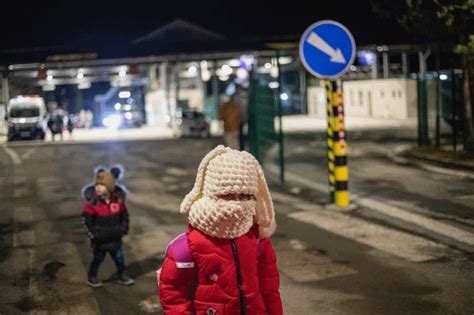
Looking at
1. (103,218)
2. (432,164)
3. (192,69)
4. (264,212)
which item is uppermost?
(192,69)

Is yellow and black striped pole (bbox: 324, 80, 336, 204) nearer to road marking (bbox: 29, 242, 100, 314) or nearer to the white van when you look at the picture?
road marking (bbox: 29, 242, 100, 314)

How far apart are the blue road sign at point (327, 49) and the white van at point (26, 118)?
98.6 feet

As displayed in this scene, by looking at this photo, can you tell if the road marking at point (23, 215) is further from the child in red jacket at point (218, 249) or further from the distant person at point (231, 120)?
the child in red jacket at point (218, 249)

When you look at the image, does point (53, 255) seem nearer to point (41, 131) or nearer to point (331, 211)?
point (331, 211)

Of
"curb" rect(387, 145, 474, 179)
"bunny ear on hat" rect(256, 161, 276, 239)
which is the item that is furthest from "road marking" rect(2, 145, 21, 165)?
"bunny ear on hat" rect(256, 161, 276, 239)

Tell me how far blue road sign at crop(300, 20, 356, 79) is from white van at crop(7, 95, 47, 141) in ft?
98.6

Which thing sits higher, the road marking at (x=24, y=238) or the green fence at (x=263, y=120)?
the green fence at (x=263, y=120)

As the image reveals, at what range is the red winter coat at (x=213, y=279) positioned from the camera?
3.39 m

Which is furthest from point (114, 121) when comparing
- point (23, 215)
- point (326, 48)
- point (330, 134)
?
point (326, 48)

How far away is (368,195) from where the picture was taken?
13078mm

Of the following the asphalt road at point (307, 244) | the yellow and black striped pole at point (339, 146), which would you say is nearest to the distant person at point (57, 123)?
the asphalt road at point (307, 244)

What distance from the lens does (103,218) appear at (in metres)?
7.38

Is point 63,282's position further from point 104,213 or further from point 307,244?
point 307,244

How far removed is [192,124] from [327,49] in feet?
78.4
